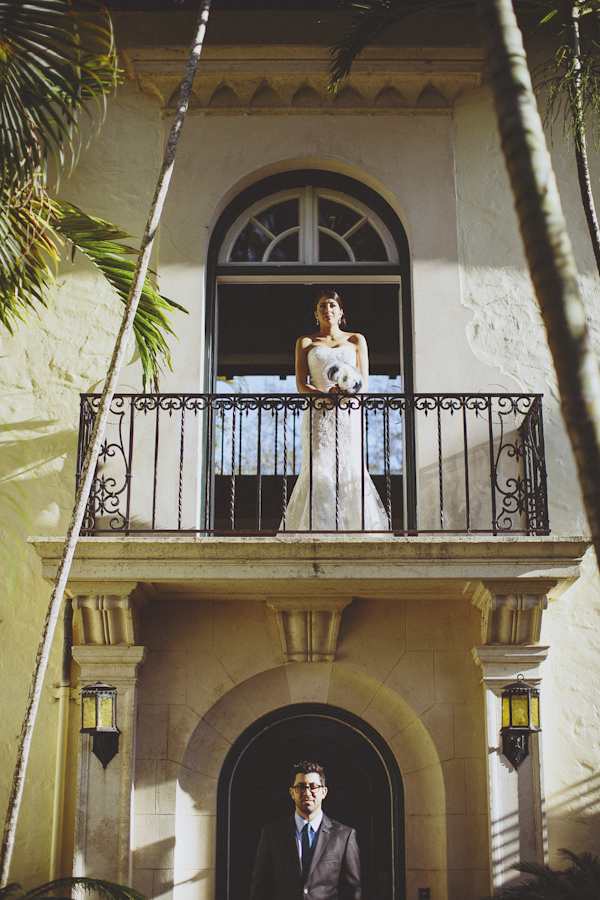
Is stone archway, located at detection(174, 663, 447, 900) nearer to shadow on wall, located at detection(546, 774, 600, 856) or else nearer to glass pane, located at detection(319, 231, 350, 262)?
shadow on wall, located at detection(546, 774, 600, 856)

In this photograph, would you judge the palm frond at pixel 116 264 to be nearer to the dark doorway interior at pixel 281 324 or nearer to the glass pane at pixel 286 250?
the glass pane at pixel 286 250

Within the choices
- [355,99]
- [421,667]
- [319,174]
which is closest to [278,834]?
[421,667]

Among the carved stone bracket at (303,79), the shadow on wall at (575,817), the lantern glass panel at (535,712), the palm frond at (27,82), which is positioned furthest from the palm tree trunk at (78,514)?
the shadow on wall at (575,817)


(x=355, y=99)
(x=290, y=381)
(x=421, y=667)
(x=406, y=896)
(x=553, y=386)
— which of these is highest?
(x=355, y=99)

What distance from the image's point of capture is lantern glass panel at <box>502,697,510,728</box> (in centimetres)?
727

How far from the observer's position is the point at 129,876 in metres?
7.18

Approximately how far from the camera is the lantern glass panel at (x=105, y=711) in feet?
23.8

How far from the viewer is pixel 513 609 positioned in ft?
24.4

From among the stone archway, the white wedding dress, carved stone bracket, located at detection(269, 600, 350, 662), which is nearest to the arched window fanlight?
the white wedding dress

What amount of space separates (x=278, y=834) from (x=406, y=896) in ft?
3.89

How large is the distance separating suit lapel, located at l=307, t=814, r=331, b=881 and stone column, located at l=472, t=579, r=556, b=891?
1.15m

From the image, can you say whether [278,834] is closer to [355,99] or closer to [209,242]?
[209,242]

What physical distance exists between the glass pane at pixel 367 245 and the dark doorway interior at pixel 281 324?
3.41ft

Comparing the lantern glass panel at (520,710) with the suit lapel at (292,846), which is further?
the lantern glass panel at (520,710)
